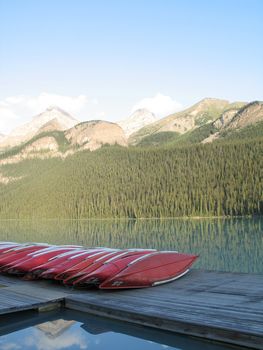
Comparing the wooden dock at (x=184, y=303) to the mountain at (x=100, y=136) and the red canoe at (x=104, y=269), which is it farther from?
the mountain at (x=100, y=136)

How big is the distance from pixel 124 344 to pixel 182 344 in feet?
3.44

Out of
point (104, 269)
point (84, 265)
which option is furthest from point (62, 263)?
point (104, 269)

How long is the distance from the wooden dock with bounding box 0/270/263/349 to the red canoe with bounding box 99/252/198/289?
0.20 m

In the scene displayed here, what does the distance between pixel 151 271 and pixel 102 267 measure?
3.97 ft

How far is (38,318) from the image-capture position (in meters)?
9.38

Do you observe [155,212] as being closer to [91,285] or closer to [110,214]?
[110,214]

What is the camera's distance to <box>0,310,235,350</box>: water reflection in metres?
7.64

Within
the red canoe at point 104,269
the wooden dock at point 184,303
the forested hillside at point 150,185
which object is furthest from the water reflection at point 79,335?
the forested hillside at point 150,185

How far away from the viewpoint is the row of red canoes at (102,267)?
10617mm

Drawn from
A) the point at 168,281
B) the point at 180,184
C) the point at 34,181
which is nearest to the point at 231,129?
the point at 34,181

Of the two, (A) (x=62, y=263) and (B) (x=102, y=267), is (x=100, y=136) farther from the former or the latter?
(B) (x=102, y=267)

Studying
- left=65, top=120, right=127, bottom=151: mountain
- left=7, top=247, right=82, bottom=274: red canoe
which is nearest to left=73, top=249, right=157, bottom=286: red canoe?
left=7, top=247, right=82, bottom=274: red canoe

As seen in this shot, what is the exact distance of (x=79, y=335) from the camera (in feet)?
27.7

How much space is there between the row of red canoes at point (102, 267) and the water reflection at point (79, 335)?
4.46ft
